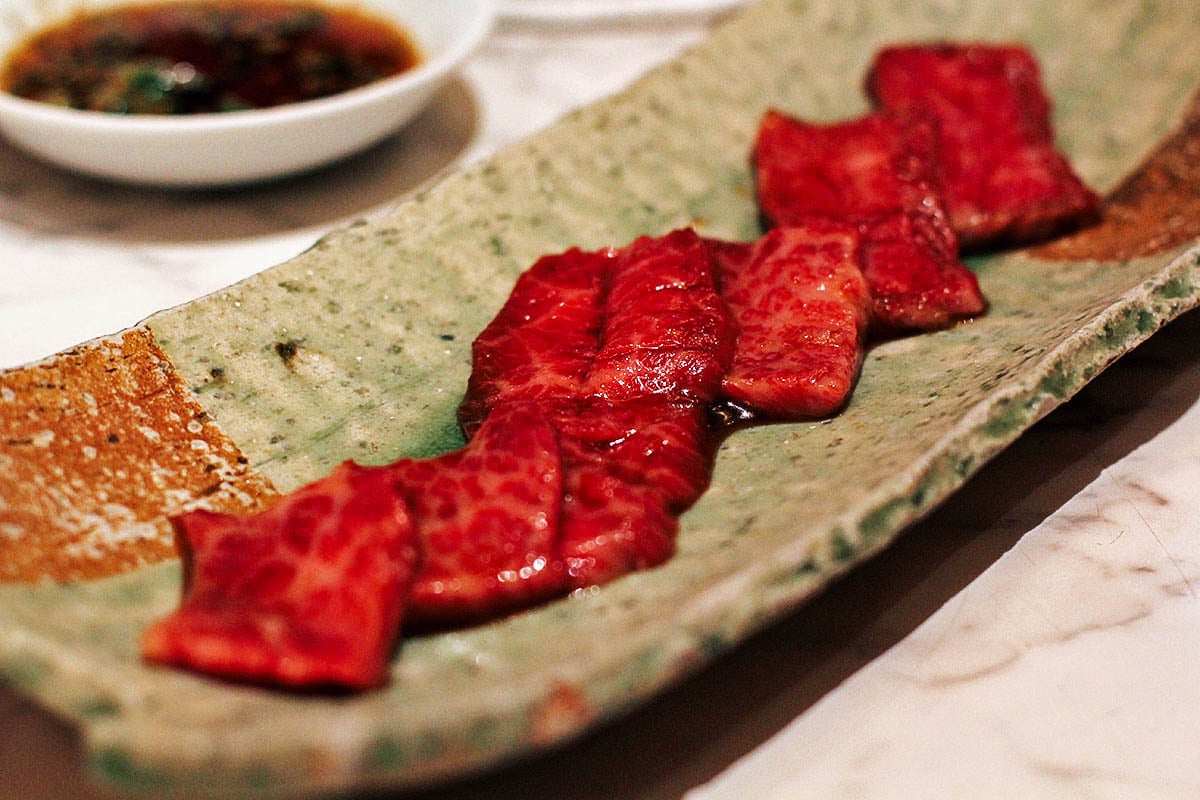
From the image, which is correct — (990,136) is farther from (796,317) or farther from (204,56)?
(204,56)

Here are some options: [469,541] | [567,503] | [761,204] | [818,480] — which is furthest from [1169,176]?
[469,541]

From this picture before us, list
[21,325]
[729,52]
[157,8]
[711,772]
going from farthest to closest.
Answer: [157,8] < [729,52] < [21,325] < [711,772]

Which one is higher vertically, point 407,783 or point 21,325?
point 407,783

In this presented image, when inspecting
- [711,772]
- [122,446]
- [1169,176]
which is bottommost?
[711,772]

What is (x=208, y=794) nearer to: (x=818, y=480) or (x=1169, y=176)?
(x=818, y=480)

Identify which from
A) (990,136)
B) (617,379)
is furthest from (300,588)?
(990,136)

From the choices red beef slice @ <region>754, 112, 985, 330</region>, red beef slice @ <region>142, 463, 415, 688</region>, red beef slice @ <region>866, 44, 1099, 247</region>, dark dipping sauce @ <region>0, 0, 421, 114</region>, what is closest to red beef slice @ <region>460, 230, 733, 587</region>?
red beef slice @ <region>142, 463, 415, 688</region>

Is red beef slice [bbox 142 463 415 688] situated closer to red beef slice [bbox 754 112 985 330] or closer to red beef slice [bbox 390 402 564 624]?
red beef slice [bbox 390 402 564 624]

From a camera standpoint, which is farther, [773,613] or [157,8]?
[157,8]
